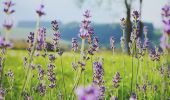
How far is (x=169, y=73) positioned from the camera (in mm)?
5074

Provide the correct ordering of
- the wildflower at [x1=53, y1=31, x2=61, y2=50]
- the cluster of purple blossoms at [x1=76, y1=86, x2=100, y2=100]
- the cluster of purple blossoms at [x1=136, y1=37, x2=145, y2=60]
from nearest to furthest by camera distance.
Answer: the cluster of purple blossoms at [x1=76, y1=86, x2=100, y2=100]
the wildflower at [x1=53, y1=31, x2=61, y2=50]
the cluster of purple blossoms at [x1=136, y1=37, x2=145, y2=60]

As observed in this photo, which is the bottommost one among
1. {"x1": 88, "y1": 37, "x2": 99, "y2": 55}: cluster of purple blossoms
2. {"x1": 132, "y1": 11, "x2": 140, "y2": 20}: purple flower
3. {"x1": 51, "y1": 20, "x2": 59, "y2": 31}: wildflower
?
{"x1": 88, "y1": 37, "x2": 99, "y2": 55}: cluster of purple blossoms

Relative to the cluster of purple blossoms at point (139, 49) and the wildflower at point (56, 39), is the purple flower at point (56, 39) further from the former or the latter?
the cluster of purple blossoms at point (139, 49)

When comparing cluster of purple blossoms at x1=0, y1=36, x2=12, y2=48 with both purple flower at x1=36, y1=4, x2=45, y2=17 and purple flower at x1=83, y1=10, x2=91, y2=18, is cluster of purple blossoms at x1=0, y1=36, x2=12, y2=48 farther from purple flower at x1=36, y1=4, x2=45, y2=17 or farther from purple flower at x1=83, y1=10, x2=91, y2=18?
purple flower at x1=83, y1=10, x2=91, y2=18

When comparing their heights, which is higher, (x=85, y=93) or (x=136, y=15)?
(x=136, y=15)

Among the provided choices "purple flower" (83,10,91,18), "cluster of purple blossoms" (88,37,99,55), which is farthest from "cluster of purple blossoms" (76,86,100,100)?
"cluster of purple blossoms" (88,37,99,55)

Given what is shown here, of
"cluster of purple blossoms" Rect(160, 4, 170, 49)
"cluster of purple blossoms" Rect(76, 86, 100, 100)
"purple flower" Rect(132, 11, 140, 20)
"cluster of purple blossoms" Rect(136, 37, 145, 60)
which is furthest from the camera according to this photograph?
"cluster of purple blossoms" Rect(136, 37, 145, 60)

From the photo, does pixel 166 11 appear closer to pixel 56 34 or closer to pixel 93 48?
pixel 93 48

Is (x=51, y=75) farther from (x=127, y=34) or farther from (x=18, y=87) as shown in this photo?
(x=127, y=34)

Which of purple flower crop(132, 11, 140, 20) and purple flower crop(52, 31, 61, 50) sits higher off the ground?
purple flower crop(132, 11, 140, 20)

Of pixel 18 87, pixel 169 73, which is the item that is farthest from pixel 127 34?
pixel 169 73

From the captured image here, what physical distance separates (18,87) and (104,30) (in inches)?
4008

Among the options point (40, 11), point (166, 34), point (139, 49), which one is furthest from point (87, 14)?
point (139, 49)

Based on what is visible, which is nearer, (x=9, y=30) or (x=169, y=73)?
(x=9, y=30)
